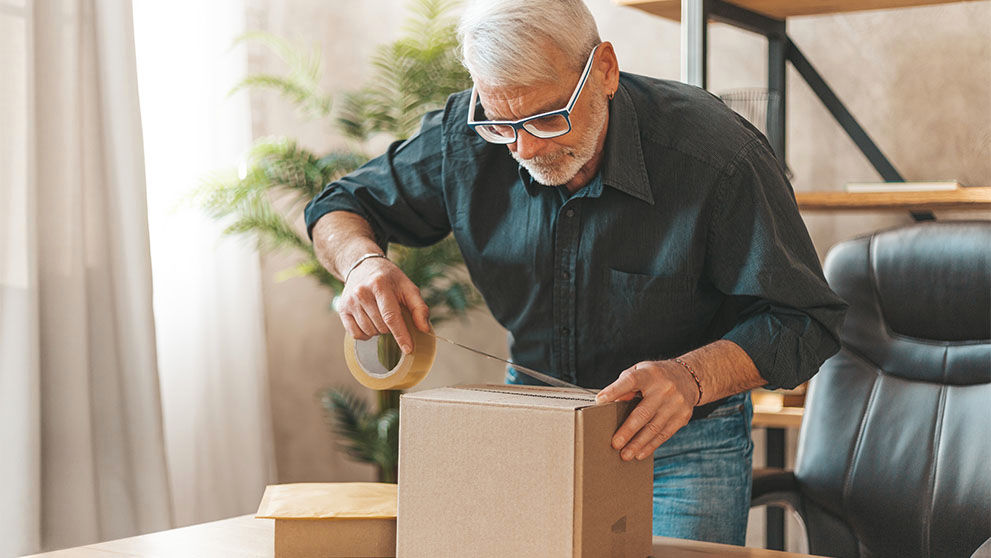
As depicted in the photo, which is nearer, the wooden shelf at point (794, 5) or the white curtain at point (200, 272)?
the wooden shelf at point (794, 5)

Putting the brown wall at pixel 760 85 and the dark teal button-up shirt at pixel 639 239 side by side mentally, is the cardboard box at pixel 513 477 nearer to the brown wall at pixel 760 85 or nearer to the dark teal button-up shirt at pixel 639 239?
the dark teal button-up shirt at pixel 639 239

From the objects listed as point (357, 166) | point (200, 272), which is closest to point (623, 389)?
point (357, 166)

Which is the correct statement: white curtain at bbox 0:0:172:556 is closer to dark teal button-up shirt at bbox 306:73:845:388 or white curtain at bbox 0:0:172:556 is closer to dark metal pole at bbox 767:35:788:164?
dark teal button-up shirt at bbox 306:73:845:388

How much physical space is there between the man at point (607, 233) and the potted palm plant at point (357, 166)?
113 cm

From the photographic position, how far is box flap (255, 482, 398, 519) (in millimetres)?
1178

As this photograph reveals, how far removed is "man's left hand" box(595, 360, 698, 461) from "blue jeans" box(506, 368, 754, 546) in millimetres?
400

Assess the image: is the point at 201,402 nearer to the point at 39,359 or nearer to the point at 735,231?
the point at 39,359

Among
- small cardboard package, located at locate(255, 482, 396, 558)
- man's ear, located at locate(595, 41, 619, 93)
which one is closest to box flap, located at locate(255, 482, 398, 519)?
small cardboard package, located at locate(255, 482, 396, 558)

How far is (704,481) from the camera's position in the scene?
5.01ft

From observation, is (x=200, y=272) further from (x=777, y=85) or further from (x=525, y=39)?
(x=525, y=39)

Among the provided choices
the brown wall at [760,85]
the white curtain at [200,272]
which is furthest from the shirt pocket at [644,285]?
the white curtain at [200,272]

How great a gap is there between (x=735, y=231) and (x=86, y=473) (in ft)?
5.48

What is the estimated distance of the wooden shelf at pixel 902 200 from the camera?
201 centimetres

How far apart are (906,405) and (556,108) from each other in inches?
31.1
